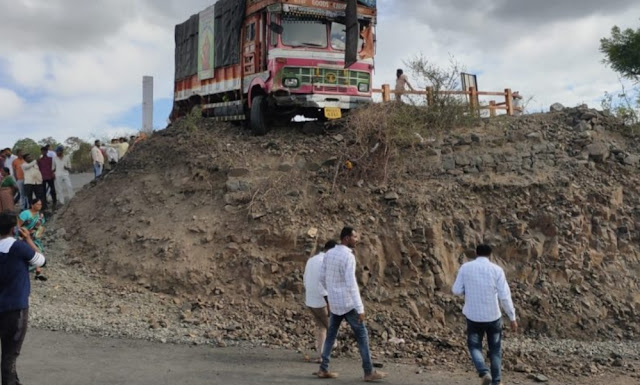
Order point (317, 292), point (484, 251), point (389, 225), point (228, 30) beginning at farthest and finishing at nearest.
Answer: point (228, 30) → point (389, 225) → point (317, 292) → point (484, 251)

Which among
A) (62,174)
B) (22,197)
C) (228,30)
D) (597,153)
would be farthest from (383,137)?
(22,197)

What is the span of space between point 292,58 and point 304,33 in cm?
74

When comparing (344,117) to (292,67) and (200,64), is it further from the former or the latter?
(200,64)

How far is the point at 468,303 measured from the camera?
24.7ft

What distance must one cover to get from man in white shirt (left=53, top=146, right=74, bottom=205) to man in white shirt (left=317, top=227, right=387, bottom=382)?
11497 millimetres

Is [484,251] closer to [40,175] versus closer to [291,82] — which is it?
[291,82]

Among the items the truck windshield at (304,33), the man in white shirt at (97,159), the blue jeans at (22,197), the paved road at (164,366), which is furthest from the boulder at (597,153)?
the blue jeans at (22,197)

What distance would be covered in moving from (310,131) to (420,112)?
2736mm

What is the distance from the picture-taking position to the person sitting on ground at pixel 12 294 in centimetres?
634

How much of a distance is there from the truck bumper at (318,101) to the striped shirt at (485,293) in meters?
8.21

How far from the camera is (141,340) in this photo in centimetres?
977

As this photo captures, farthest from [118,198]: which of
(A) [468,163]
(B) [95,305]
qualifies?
(A) [468,163]

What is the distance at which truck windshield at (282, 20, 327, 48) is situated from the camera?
15.1m

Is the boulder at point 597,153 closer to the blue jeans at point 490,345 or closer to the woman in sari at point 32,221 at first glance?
the blue jeans at point 490,345
